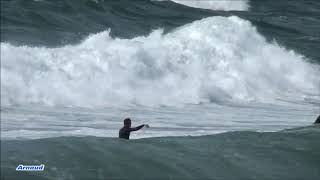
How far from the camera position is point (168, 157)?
1051cm

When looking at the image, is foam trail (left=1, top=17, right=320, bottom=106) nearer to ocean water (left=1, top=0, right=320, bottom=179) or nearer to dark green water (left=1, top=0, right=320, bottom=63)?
ocean water (left=1, top=0, right=320, bottom=179)

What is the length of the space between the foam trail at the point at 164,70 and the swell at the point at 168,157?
13.9ft

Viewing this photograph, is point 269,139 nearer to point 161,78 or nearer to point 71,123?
point 71,123

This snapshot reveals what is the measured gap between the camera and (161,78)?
61.2ft

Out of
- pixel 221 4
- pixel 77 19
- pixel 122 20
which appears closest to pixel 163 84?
pixel 77 19

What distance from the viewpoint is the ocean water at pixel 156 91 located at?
A: 10.3m

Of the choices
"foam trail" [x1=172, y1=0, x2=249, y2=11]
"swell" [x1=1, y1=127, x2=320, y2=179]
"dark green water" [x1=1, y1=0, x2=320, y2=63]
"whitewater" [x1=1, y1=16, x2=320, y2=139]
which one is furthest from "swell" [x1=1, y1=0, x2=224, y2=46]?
"swell" [x1=1, y1=127, x2=320, y2=179]

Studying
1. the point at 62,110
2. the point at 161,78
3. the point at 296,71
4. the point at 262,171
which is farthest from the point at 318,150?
the point at 296,71

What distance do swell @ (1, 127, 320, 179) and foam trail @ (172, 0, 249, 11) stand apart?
19.0 m

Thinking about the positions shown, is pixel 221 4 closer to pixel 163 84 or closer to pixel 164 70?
pixel 164 70

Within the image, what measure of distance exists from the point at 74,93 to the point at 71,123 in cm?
282

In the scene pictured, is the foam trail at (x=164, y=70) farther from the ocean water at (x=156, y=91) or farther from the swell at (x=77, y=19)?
the swell at (x=77, y=19)

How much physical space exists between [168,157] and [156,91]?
23.3 ft

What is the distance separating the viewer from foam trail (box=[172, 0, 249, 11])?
30.8 meters
